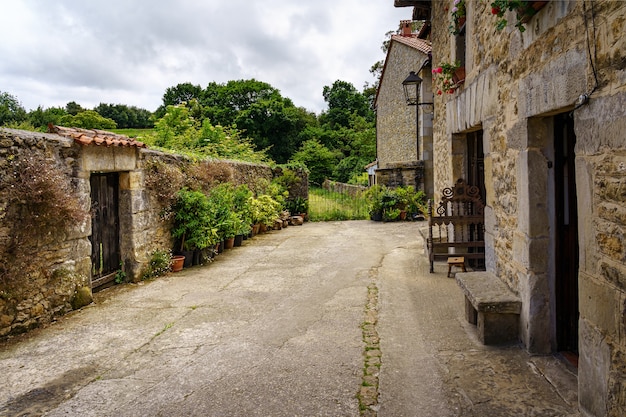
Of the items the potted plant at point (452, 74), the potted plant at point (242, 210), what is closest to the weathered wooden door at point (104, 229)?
the potted plant at point (242, 210)

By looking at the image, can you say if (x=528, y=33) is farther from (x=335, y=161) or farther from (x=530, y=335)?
(x=335, y=161)

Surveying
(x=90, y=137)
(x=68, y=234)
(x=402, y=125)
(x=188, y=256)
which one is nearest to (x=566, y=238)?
(x=68, y=234)

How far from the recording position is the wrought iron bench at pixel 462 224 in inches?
261

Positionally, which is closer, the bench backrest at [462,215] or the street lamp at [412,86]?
the bench backrest at [462,215]

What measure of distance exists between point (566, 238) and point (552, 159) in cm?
64

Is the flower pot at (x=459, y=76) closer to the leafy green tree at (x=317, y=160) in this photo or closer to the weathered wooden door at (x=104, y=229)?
the weathered wooden door at (x=104, y=229)

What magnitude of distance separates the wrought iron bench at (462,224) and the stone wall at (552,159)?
1104 millimetres

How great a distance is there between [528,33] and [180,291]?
517cm

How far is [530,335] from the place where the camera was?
3.74 metres

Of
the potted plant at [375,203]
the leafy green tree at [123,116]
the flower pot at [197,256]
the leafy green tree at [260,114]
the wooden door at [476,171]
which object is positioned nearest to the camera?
the wooden door at [476,171]

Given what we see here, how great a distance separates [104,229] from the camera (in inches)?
259

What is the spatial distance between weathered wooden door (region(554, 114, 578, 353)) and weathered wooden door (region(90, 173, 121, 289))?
5378 mm

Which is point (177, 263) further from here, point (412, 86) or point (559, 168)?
point (412, 86)

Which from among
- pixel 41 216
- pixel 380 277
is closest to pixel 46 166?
pixel 41 216
